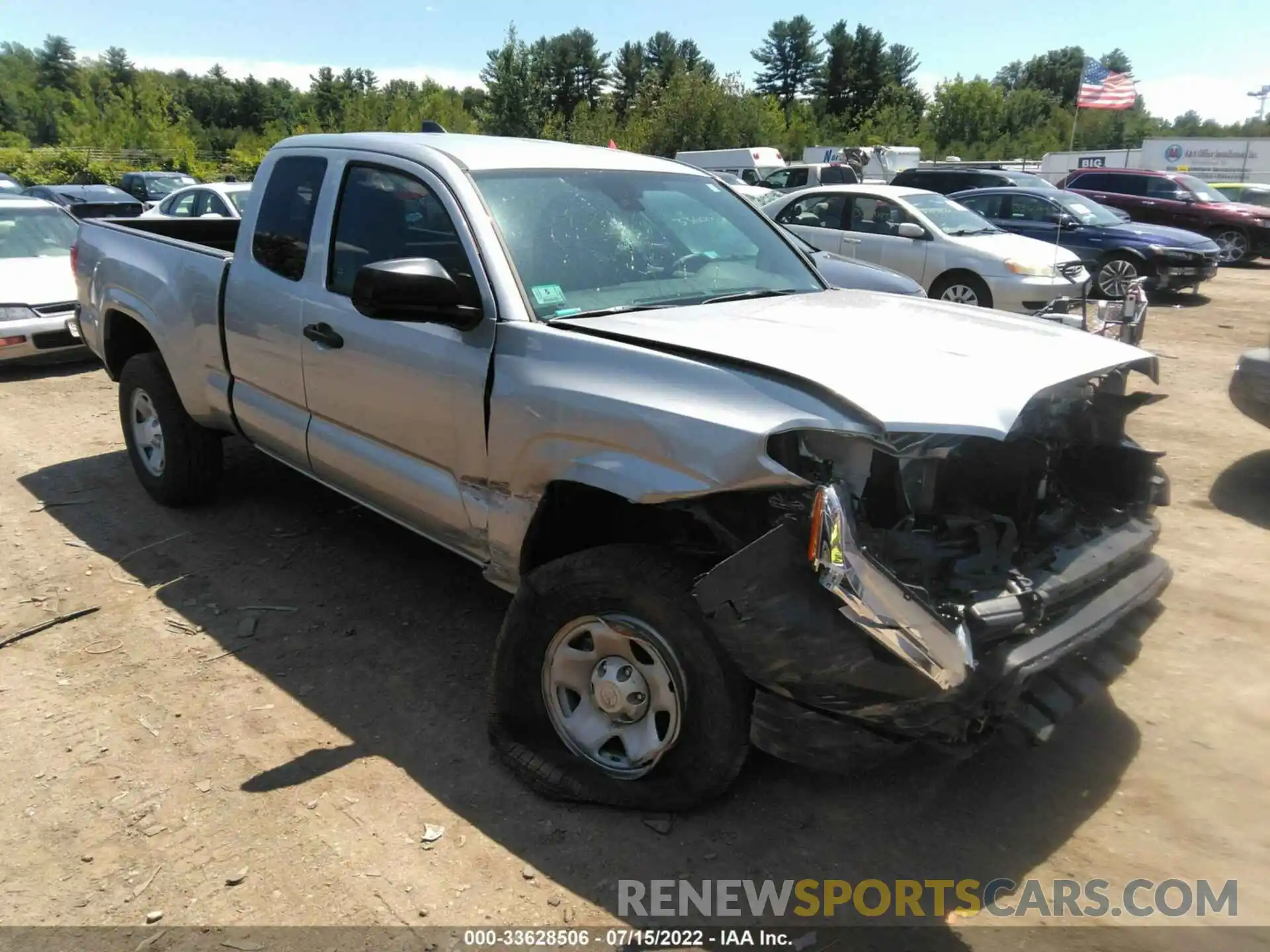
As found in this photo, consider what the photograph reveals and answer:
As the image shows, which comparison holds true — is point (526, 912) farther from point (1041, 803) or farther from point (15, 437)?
point (15, 437)

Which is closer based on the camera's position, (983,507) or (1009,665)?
(1009,665)

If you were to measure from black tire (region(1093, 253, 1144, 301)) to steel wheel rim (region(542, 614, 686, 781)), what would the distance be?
1307cm

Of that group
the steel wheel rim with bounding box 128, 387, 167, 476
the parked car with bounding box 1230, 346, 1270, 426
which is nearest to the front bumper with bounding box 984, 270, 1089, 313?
the parked car with bounding box 1230, 346, 1270, 426

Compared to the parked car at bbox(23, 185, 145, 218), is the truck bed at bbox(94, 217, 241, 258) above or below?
below

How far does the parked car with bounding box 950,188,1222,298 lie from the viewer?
14.0 metres

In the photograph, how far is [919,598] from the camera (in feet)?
8.05

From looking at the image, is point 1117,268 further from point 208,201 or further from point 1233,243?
point 208,201

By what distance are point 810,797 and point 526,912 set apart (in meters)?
1.00

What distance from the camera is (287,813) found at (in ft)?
9.92

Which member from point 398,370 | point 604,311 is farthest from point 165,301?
point 604,311

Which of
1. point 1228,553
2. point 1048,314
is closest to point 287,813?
point 1048,314

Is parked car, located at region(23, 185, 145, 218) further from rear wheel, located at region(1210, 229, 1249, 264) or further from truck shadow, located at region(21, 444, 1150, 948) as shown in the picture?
rear wheel, located at region(1210, 229, 1249, 264)

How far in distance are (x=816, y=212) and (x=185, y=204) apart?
337 inches

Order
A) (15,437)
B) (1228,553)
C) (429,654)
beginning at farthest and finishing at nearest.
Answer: (15,437) < (1228,553) < (429,654)
